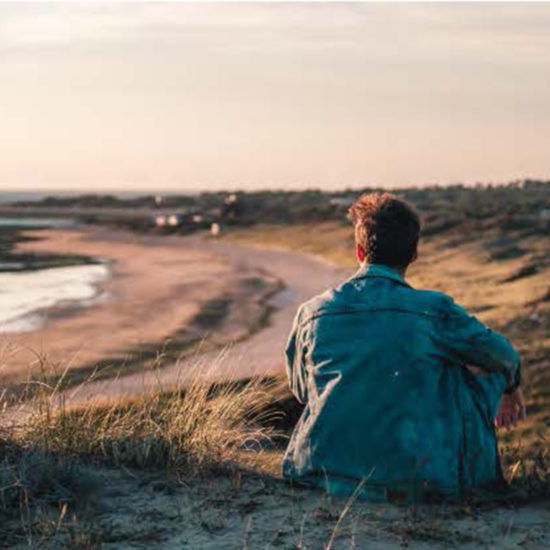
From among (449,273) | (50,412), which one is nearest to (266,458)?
(50,412)

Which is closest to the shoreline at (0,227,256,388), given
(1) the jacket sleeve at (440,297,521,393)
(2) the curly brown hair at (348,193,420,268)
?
(2) the curly brown hair at (348,193,420,268)

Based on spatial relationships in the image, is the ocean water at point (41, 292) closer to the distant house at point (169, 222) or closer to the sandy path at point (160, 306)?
the sandy path at point (160, 306)

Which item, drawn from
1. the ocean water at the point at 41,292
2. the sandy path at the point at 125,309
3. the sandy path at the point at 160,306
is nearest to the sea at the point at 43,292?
the ocean water at the point at 41,292

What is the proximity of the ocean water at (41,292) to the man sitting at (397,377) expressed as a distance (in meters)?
15.1

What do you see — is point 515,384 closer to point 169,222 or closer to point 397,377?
point 397,377

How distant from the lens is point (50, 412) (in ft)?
19.0

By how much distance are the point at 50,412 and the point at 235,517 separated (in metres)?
1.70

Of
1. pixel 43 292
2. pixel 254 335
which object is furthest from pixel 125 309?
pixel 254 335

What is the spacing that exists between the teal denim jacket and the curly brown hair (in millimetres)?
68

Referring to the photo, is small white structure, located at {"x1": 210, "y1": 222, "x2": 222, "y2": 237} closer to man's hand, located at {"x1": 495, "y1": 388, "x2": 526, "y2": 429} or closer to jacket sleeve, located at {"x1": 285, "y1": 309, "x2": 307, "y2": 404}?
jacket sleeve, located at {"x1": 285, "y1": 309, "x2": 307, "y2": 404}

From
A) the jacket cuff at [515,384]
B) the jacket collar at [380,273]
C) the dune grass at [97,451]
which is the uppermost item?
the jacket collar at [380,273]

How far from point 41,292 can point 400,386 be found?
2213 cm

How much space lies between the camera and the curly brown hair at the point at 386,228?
4.45 meters

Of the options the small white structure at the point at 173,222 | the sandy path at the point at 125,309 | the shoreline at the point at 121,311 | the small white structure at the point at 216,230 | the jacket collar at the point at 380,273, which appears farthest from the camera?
the small white structure at the point at 173,222
